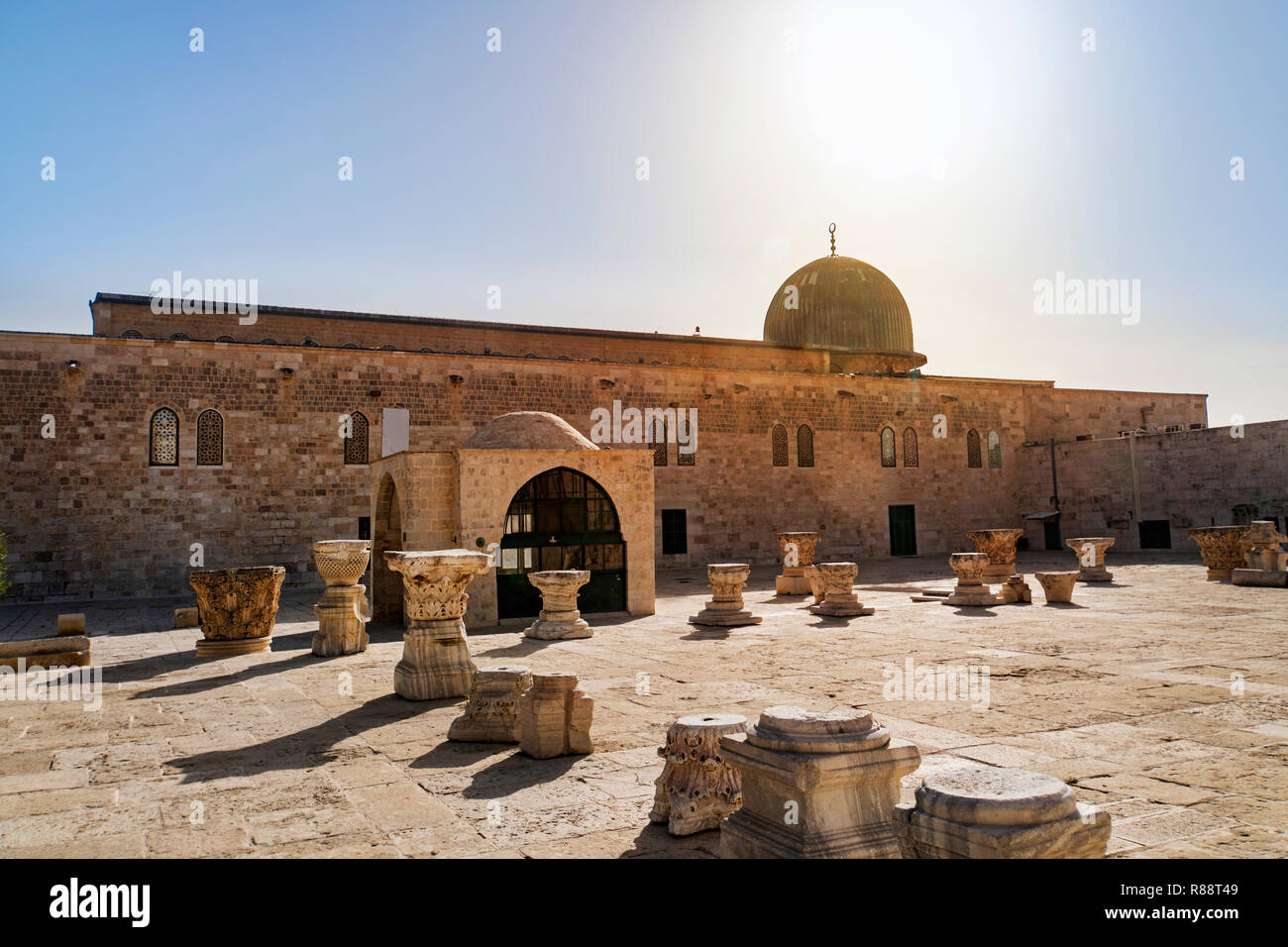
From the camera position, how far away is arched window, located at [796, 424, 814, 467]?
84.5 ft

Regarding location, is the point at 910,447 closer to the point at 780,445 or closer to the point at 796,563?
the point at 780,445

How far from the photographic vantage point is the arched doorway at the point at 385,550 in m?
13.4

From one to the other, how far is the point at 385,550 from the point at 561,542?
2820 mm

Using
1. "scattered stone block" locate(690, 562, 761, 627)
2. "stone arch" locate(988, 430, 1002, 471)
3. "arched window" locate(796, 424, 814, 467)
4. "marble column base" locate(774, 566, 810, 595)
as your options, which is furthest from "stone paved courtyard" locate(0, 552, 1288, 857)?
"stone arch" locate(988, 430, 1002, 471)

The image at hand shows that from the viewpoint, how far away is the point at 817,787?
301 centimetres

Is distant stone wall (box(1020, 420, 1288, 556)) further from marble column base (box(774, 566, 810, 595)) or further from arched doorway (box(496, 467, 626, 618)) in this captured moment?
arched doorway (box(496, 467, 626, 618))

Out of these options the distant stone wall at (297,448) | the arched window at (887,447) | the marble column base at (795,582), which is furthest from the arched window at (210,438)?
the arched window at (887,447)

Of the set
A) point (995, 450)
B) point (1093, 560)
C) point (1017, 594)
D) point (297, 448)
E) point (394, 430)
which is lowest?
point (1017, 594)

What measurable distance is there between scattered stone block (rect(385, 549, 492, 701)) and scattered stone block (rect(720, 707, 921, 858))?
4.28m

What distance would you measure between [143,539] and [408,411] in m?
6.42

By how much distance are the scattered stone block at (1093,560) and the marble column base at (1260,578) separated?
7.14ft

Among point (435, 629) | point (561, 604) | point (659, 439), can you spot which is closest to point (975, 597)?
point (561, 604)

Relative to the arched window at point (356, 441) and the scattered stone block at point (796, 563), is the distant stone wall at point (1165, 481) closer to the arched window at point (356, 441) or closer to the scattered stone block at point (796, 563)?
the scattered stone block at point (796, 563)
